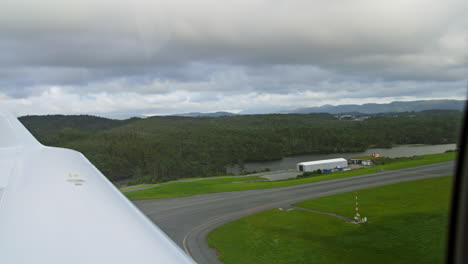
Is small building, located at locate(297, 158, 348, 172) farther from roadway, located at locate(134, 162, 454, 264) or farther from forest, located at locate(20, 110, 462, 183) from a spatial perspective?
roadway, located at locate(134, 162, 454, 264)

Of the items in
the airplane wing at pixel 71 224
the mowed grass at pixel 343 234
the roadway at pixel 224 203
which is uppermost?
the airplane wing at pixel 71 224

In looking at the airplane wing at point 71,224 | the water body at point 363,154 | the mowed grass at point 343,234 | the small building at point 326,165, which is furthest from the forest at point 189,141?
the airplane wing at point 71,224

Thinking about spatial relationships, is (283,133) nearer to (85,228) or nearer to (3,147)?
(3,147)

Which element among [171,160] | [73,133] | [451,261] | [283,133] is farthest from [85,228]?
[283,133]

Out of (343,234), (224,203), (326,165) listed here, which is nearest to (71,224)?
(343,234)

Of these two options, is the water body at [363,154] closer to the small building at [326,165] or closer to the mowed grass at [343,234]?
the mowed grass at [343,234]

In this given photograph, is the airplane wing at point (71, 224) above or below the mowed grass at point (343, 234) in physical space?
above
